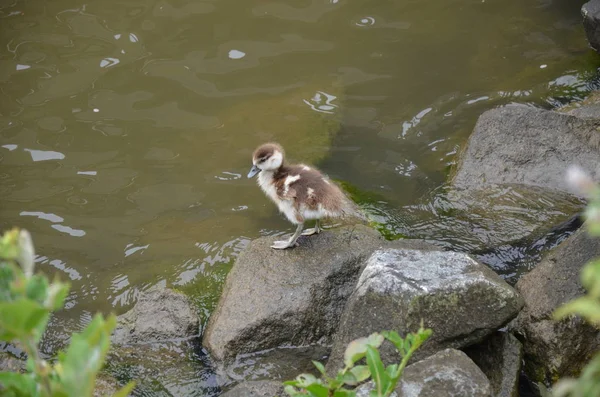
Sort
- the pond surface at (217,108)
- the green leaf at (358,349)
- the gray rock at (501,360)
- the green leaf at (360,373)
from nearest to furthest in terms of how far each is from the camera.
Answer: the green leaf at (358,349)
the green leaf at (360,373)
the gray rock at (501,360)
the pond surface at (217,108)

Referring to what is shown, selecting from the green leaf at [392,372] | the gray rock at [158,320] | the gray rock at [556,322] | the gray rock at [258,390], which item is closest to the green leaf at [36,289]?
the green leaf at [392,372]

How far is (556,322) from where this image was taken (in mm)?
4223

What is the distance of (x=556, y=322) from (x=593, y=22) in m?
4.89

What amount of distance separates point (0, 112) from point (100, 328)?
718 cm

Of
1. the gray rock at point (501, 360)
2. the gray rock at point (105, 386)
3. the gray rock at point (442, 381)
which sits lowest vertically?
the gray rock at point (105, 386)

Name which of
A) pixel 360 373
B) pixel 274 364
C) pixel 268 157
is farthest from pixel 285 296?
pixel 360 373

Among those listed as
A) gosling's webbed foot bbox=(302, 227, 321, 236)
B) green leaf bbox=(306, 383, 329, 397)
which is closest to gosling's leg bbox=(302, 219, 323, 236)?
gosling's webbed foot bbox=(302, 227, 321, 236)

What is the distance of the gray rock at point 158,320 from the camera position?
16.7 feet

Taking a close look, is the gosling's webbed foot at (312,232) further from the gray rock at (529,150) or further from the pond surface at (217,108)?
the gray rock at (529,150)

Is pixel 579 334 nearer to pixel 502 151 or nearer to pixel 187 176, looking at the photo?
pixel 502 151

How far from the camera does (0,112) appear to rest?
25.5ft

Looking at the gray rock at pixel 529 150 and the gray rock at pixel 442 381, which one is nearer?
the gray rock at pixel 442 381

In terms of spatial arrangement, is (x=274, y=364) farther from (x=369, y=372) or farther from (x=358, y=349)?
(x=358, y=349)

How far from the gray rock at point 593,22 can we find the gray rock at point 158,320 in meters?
5.79
